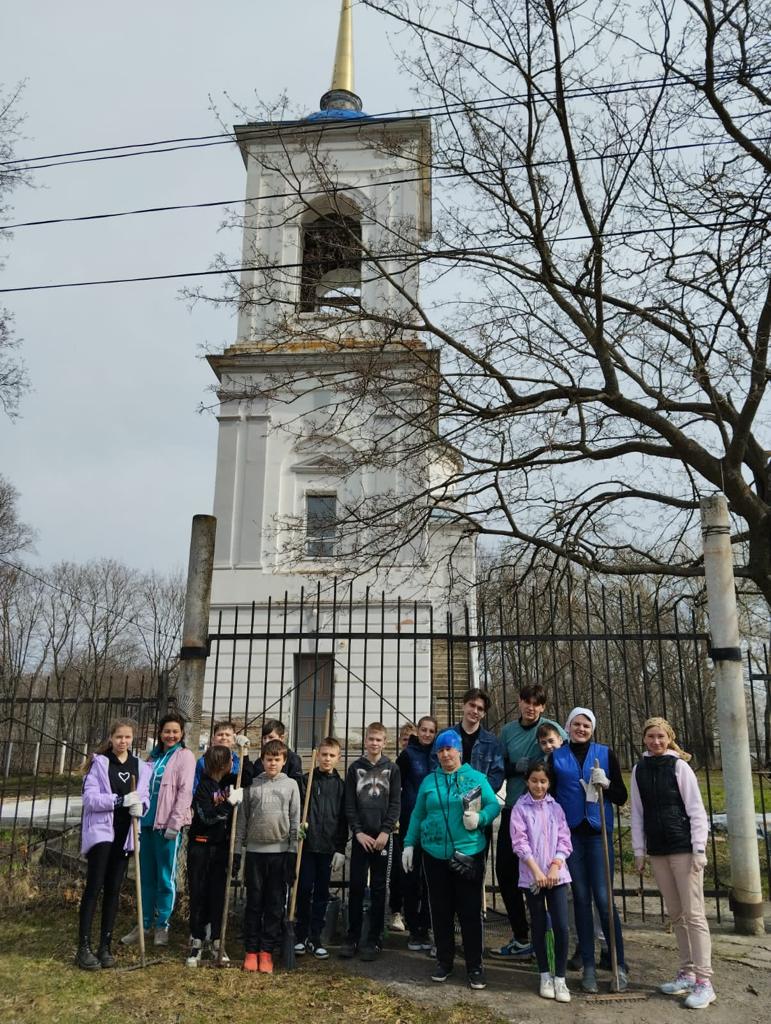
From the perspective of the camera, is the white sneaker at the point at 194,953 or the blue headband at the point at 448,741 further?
the blue headband at the point at 448,741

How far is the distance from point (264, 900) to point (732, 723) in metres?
4.18

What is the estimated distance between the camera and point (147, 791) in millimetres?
6168

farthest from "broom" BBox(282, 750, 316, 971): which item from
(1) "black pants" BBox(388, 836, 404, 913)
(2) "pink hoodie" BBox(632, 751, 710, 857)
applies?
(2) "pink hoodie" BBox(632, 751, 710, 857)

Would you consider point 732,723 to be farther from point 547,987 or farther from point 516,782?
point 547,987

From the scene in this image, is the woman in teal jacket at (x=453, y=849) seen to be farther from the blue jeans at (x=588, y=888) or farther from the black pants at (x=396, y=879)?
the black pants at (x=396, y=879)

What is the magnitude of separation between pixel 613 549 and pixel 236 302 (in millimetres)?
6025

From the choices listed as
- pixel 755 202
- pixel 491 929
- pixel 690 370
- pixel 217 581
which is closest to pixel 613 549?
pixel 690 370

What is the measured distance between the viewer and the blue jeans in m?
5.27

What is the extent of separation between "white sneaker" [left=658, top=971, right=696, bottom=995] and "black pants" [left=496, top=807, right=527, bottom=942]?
3.72 feet

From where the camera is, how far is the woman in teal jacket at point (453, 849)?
17.3ft

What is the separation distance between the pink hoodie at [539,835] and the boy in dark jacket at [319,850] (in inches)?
58.1

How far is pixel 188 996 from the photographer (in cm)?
498

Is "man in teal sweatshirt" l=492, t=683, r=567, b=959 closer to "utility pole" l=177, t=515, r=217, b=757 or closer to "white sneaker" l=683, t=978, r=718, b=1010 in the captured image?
"white sneaker" l=683, t=978, r=718, b=1010

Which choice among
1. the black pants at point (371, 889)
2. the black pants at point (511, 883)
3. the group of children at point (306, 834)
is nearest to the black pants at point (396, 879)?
the group of children at point (306, 834)
